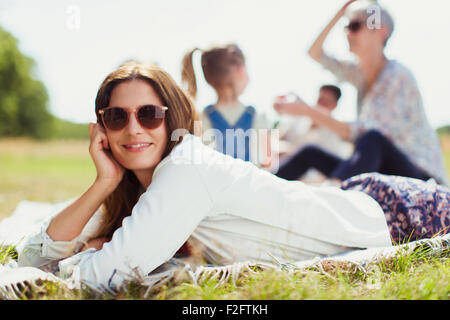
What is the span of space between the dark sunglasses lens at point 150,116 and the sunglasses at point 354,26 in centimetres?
261

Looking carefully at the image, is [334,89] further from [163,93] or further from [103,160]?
[103,160]

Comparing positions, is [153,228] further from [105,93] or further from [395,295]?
[395,295]

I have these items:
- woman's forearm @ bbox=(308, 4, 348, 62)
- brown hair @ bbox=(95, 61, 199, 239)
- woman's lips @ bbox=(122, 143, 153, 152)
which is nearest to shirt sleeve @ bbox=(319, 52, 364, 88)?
woman's forearm @ bbox=(308, 4, 348, 62)

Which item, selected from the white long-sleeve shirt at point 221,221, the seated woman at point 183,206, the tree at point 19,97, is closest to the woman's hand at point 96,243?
the seated woman at point 183,206

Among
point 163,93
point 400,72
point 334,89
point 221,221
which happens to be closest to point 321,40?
point 400,72

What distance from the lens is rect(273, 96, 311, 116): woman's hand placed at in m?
3.63

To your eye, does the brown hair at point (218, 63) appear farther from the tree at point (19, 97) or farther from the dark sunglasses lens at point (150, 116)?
the tree at point (19, 97)

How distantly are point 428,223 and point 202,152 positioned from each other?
4.13 feet

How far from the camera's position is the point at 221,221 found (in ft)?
6.23

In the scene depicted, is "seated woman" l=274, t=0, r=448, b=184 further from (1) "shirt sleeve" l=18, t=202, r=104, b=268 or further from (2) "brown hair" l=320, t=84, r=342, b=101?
(2) "brown hair" l=320, t=84, r=342, b=101

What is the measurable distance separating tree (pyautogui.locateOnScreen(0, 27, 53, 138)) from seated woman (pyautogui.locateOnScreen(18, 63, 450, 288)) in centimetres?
3194

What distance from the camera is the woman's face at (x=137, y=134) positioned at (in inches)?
76.9

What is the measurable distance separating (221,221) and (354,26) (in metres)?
2.78
